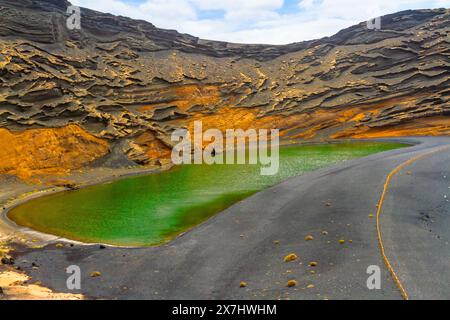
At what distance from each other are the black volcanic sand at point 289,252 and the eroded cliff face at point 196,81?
26.8 metres

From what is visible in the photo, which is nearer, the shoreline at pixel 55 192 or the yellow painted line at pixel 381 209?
the yellow painted line at pixel 381 209

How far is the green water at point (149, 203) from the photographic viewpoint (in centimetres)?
2489

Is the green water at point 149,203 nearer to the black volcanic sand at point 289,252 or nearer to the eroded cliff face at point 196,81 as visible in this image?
the black volcanic sand at point 289,252

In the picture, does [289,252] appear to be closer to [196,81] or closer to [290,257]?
[290,257]

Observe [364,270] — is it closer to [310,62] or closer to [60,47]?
[60,47]

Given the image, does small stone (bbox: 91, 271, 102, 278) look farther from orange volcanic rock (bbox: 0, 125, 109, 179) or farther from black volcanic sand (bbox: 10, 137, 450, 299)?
orange volcanic rock (bbox: 0, 125, 109, 179)

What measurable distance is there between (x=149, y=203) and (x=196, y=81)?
145 feet

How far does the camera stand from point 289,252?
18062mm

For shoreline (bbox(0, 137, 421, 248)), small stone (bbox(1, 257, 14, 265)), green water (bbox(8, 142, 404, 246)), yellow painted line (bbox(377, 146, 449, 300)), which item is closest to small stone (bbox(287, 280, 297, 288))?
yellow painted line (bbox(377, 146, 449, 300))

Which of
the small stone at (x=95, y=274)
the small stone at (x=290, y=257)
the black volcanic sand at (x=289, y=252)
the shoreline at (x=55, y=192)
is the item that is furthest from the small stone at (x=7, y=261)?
the small stone at (x=290, y=257)

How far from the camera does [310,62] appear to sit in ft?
267

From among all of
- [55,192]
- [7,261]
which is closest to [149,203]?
[55,192]

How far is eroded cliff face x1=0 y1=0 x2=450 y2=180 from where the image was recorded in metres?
48.5
